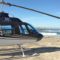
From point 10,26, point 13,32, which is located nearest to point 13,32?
point 13,32

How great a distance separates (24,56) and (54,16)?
303 centimetres

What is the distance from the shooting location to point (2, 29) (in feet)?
63.7

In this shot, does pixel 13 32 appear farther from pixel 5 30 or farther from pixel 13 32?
pixel 5 30

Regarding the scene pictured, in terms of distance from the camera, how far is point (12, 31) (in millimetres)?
19469

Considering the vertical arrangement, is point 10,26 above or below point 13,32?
above

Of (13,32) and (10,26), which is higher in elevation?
(10,26)

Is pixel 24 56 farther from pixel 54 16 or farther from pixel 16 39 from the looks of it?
Answer: pixel 54 16

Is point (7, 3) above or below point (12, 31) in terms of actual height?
above

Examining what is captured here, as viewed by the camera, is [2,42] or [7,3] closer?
[7,3]

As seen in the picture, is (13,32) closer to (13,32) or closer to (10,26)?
(13,32)

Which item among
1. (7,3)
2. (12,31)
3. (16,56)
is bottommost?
(16,56)

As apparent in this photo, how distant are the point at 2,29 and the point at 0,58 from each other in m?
1.79

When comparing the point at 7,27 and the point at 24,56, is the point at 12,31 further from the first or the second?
the point at 24,56

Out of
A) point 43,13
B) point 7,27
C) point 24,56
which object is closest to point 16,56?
point 24,56
